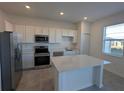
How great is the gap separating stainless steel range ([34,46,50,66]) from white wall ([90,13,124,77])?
2785 mm

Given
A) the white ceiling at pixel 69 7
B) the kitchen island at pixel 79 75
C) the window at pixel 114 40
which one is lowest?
the kitchen island at pixel 79 75

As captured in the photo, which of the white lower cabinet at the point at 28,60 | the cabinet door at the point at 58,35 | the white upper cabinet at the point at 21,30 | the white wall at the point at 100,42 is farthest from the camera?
the cabinet door at the point at 58,35

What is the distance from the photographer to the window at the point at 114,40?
3.49 metres

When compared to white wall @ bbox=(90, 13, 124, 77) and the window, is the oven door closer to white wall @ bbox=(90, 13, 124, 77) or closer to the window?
white wall @ bbox=(90, 13, 124, 77)

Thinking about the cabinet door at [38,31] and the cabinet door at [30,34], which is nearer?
the cabinet door at [30,34]

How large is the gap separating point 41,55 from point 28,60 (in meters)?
0.67

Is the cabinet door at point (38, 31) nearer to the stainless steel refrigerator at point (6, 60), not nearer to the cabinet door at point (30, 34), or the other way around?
the cabinet door at point (30, 34)

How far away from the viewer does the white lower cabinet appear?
388 cm

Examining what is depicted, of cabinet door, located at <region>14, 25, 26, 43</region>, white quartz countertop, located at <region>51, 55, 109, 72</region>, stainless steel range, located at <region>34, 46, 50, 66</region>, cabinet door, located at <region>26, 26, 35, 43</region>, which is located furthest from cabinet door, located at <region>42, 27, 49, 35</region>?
white quartz countertop, located at <region>51, 55, 109, 72</region>

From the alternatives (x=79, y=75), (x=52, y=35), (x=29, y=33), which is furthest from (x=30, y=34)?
(x=79, y=75)

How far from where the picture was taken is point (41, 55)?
13.2 ft

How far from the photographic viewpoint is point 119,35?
3.58 metres

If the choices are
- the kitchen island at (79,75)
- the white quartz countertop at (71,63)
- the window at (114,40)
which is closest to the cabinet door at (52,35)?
the kitchen island at (79,75)

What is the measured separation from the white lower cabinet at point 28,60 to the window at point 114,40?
3.77 m
